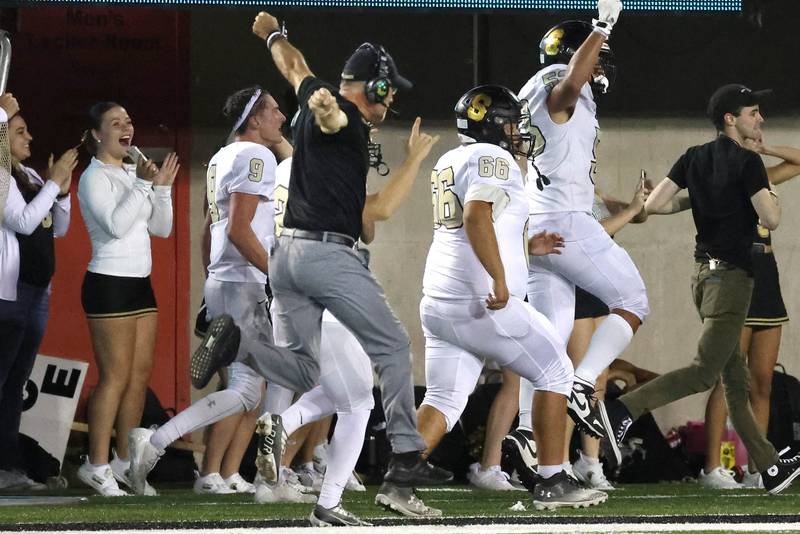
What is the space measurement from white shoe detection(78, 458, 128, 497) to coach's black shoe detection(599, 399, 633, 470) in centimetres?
269

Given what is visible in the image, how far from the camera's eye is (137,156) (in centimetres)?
959

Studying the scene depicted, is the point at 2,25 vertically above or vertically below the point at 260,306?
above

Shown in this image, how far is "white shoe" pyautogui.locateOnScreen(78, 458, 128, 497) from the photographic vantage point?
29.1ft

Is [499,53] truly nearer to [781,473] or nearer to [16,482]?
[781,473]

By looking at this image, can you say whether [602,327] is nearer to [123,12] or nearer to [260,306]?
[260,306]

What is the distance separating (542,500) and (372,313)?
142cm

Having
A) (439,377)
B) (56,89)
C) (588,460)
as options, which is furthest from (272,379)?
(56,89)

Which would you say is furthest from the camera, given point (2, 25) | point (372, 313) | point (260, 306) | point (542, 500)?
point (2, 25)

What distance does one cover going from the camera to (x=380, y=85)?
6.66 metres

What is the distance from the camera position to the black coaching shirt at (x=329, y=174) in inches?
254

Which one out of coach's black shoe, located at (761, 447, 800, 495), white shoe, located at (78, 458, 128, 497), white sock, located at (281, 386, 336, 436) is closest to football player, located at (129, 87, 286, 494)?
white shoe, located at (78, 458, 128, 497)

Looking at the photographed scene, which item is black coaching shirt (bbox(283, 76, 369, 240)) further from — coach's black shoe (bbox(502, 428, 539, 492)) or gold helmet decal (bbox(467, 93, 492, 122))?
coach's black shoe (bbox(502, 428, 539, 492))

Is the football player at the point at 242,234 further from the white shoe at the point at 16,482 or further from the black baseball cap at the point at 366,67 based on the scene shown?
the black baseball cap at the point at 366,67

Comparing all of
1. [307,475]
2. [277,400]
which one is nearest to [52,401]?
[307,475]
